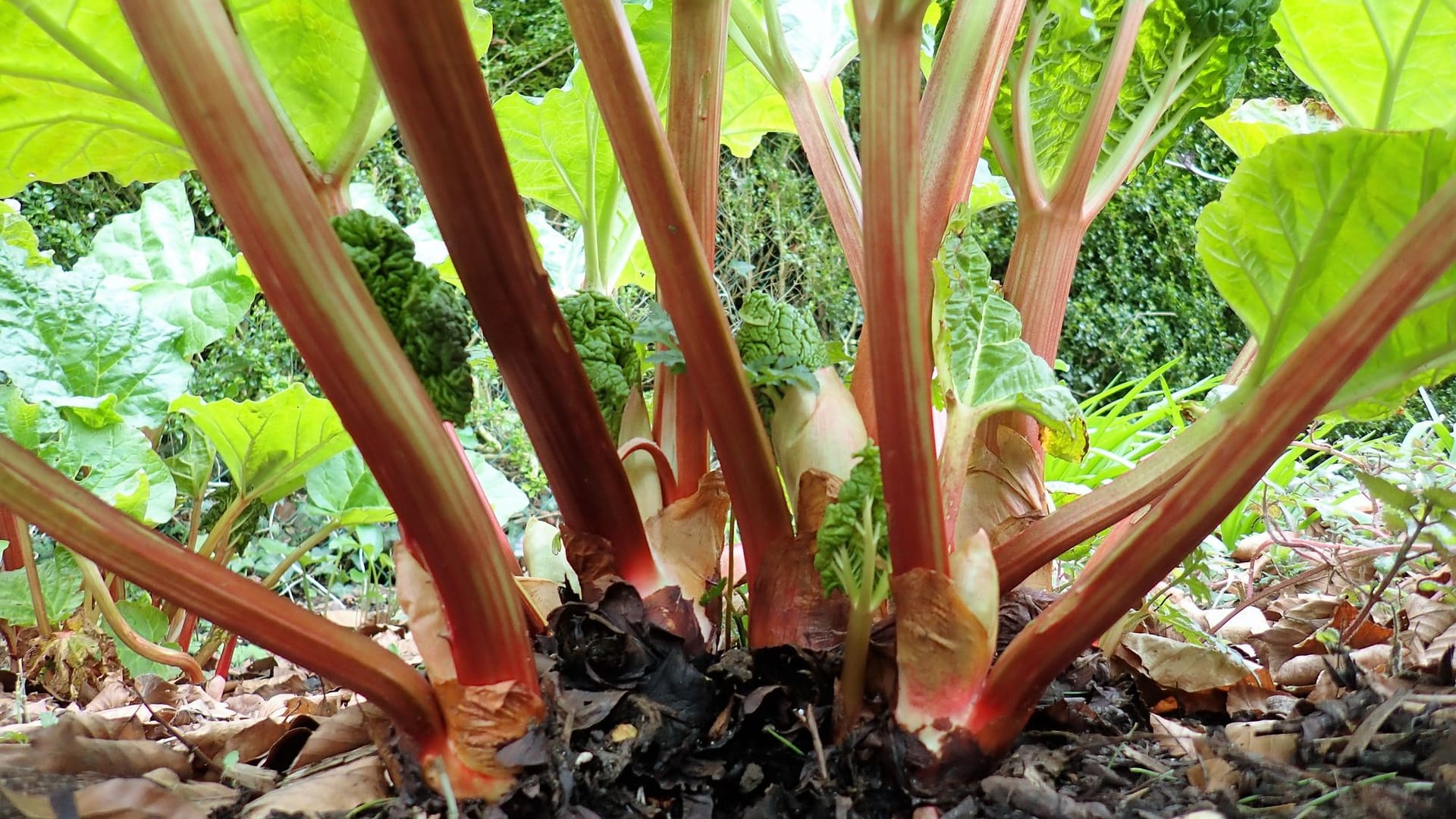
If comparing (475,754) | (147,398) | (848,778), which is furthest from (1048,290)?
(147,398)

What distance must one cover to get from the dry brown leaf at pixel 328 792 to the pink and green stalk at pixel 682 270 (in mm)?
309

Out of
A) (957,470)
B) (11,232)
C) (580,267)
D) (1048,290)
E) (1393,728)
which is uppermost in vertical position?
(11,232)

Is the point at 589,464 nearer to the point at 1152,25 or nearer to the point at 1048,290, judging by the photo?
the point at 1048,290

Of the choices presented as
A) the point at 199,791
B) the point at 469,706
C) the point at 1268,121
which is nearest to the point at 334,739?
the point at 199,791

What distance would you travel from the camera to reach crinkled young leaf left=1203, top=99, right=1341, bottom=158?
1012 mm

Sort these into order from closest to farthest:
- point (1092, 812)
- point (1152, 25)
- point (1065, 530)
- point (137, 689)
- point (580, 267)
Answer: point (1092, 812) → point (1065, 530) → point (1152, 25) → point (137, 689) → point (580, 267)

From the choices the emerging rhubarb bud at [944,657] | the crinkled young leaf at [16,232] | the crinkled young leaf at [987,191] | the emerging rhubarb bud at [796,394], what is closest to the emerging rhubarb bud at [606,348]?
the emerging rhubarb bud at [796,394]

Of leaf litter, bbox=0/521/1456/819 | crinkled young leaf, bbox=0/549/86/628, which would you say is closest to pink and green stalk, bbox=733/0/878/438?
leaf litter, bbox=0/521/1456/819

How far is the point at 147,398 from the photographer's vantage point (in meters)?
1.13

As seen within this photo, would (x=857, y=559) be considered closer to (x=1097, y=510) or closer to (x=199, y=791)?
(x=1097, y=510)

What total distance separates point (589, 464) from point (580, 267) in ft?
2.16

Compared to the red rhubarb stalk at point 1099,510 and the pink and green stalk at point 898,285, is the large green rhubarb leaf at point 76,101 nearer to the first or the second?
the pink and green stalk at point 898,285

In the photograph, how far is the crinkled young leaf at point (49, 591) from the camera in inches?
46.0

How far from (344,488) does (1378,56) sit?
1303 mm
